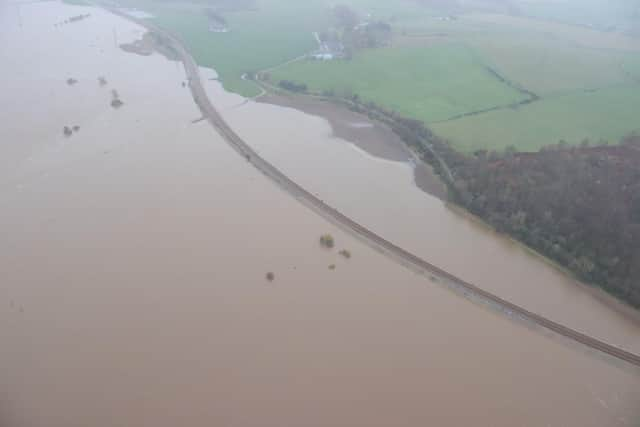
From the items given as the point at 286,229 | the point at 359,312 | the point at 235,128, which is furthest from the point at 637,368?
the point at 235,128

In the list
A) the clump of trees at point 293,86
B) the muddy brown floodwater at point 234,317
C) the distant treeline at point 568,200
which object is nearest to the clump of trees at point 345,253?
the muddy brown floodwater at point 234,317

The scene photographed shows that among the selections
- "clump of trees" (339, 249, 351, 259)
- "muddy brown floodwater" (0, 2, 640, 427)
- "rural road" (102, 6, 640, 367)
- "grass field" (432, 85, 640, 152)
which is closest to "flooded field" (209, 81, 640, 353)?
"muddy brown floodwater" (0, 2, 640, 427)

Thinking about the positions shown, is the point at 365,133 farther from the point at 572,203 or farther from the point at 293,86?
the point at 572,203

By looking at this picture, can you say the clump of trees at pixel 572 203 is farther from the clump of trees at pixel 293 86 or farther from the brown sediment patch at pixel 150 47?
the brown sediment patch at pixel 150 47

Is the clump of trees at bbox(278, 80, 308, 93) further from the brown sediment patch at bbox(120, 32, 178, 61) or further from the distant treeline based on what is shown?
the distant treeline

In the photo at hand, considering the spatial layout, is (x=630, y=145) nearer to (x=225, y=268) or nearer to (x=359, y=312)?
(x=359, y=312)

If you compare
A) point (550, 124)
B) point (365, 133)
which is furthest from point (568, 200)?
point (365, 133)
